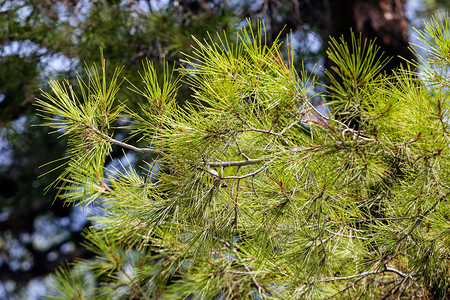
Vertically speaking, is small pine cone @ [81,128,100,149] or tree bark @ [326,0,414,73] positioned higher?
small pine cone @ [81,128,100,149]

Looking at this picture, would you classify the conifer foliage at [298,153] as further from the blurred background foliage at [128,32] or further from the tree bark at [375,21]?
the tree bark at [375,21]

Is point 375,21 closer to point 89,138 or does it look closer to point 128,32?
point 128,32

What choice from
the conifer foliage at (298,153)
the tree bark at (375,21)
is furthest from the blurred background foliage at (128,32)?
the conifer foliage at (298,153)

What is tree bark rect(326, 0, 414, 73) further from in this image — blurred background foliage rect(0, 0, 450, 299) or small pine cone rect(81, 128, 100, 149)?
small pine cone rect(81, 128, 100, 149)

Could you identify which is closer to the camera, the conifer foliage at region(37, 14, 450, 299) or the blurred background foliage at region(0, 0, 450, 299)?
the conifer foliage at region(37, 14, 450, 299)

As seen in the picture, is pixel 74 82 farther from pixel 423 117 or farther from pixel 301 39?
pixel 423 117

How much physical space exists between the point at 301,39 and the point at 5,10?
4.61ft

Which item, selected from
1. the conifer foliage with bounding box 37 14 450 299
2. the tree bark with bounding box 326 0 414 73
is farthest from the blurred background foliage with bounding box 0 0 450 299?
the conifer foliage with bounding box 37 14 450 299

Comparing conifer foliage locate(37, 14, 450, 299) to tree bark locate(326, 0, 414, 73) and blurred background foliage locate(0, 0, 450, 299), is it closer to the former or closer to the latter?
blurred background foliage locate(0, 0, 450, 299)

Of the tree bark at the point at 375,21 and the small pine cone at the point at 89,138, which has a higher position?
the small pine cone at the point at 89,138

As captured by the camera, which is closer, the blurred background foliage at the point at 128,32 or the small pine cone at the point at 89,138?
the small pine cone at the point at 89,138

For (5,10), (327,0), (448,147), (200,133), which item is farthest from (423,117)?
(5,10)

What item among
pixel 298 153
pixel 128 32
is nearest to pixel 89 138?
pixel 298 153

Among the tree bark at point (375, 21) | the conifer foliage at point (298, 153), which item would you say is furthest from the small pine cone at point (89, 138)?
the tree bark at point (375, 21)
